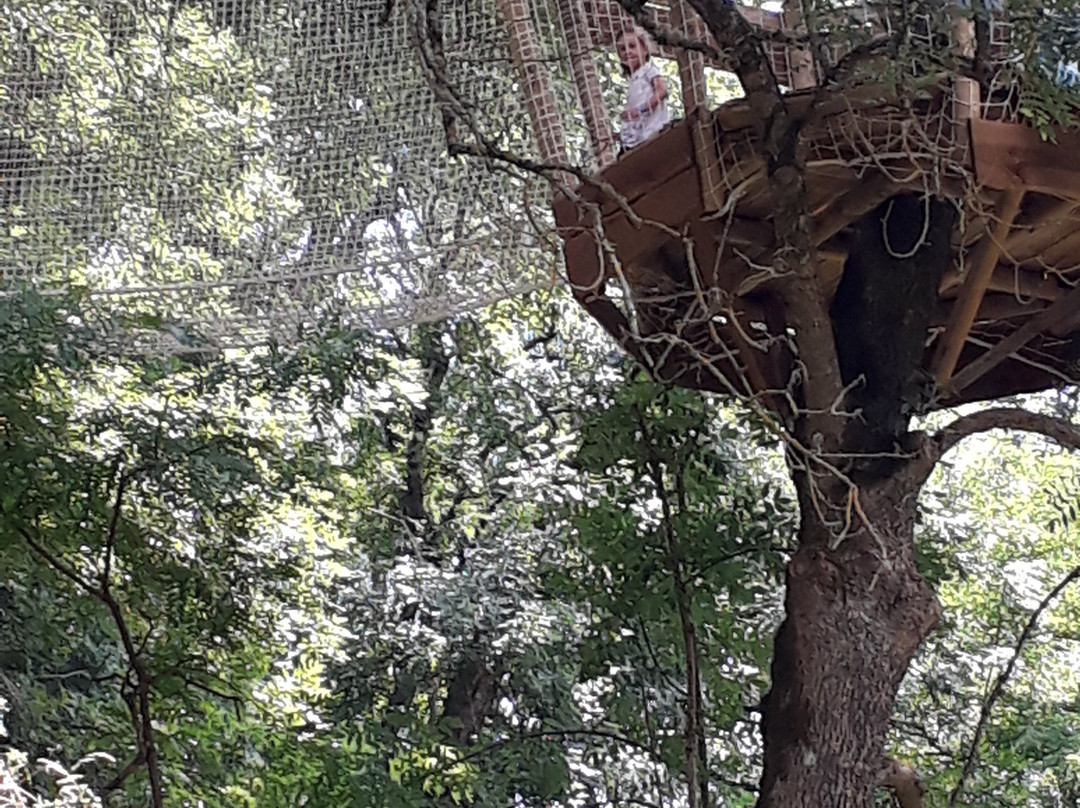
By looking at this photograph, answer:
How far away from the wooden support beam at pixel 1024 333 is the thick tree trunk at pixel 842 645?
0.17 meters

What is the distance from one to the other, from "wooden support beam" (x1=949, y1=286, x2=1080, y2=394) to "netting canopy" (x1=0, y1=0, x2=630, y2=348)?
57 cm

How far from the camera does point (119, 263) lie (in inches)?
84.0

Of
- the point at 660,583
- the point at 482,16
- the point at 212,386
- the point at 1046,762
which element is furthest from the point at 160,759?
the point at 1046,762

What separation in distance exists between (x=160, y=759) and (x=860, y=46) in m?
1.84

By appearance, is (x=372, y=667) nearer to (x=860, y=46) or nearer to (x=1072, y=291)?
(x=1072, y=291)

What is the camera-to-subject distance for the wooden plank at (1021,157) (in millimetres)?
1199

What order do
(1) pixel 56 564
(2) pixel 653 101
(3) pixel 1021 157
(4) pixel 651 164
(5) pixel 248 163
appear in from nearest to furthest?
(3) pixel 1021 157, (4) pixel 651 164, (2) pixel 653 101, (1) pixel 56 564, (5) pixel 248 163

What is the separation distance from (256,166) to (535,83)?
746mm

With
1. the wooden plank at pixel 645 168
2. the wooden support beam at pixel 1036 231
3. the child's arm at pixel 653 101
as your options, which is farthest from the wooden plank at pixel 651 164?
the wooden support beam at pixel 1036 231

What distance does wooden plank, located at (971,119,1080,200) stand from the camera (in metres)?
1.20

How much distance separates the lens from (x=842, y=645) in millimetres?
1357

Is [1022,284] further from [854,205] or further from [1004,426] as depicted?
[854,205]

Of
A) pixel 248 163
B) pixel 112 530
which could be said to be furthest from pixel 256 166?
A: pixel 112 530

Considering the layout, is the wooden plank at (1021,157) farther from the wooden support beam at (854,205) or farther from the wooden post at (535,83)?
the wooden post at (535,83)
